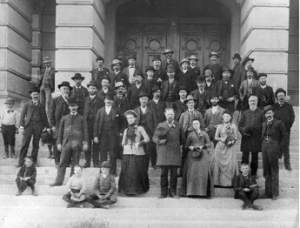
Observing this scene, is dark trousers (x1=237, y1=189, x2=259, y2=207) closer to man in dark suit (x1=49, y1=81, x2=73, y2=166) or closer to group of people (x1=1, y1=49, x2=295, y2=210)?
group of people (x1=1, y1=49, x2=295, y2=210)

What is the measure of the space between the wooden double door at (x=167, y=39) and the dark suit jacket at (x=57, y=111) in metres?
7.10

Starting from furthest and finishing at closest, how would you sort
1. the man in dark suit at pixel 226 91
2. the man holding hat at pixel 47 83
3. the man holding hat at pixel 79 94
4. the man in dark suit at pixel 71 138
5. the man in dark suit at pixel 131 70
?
the man holding hat at pixel 47 83 < the man in dark suit at pixel 131 70 < the man in dark suit at pixel 226 91 < the man holding hat at pixel 79 94 < the man in dark suit at pixel 71 138

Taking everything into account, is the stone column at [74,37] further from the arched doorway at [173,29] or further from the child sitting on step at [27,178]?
the child sitting on step at [27,178]

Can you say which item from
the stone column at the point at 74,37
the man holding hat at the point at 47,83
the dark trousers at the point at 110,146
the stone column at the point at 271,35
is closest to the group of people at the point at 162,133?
the dark trousers at the point at 110,146

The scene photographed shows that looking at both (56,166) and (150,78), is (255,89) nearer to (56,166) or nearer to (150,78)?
(150,78)

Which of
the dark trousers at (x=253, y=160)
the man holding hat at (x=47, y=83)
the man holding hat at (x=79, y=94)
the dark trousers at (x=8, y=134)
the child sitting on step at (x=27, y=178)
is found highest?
the man holding hat at (x=47, y=83)

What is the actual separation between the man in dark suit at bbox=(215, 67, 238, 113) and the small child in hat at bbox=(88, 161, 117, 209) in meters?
3.69

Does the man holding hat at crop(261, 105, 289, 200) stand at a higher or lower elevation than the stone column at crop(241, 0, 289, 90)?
lower

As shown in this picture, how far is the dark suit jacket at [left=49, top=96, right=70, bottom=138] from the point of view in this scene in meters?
11.6

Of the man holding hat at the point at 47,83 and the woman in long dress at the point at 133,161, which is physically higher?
the man holding hat at the point at 47,83

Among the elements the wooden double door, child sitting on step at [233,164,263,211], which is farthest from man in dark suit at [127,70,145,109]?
the wooden double door

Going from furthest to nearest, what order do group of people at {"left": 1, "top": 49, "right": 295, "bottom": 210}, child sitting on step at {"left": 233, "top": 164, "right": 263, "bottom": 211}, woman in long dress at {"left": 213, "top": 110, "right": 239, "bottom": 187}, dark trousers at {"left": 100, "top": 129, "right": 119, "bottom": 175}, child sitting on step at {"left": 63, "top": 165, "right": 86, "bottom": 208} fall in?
dark trousers at {"left": 100, "top": 129, "right": 119, "bottom": 175}, woman in long dress at {"left": 213, "top": 110, "right": 239, "bottom": 187}, group of people at {"left": 1, "top": 49, "right": 295, "bottom": 210}, child sitting on step at {"left": 233, "top": 164, "right": 263, "bottom": 211}, child sitting on step at {"left": 63, "top": 165, "right": 86, "bottom": 208}

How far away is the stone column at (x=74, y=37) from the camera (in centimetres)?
1489

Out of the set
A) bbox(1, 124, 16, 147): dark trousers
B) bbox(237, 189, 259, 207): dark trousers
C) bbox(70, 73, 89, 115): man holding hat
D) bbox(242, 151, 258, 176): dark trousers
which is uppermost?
bbox(70, 73, 89, 115): man holding hat
